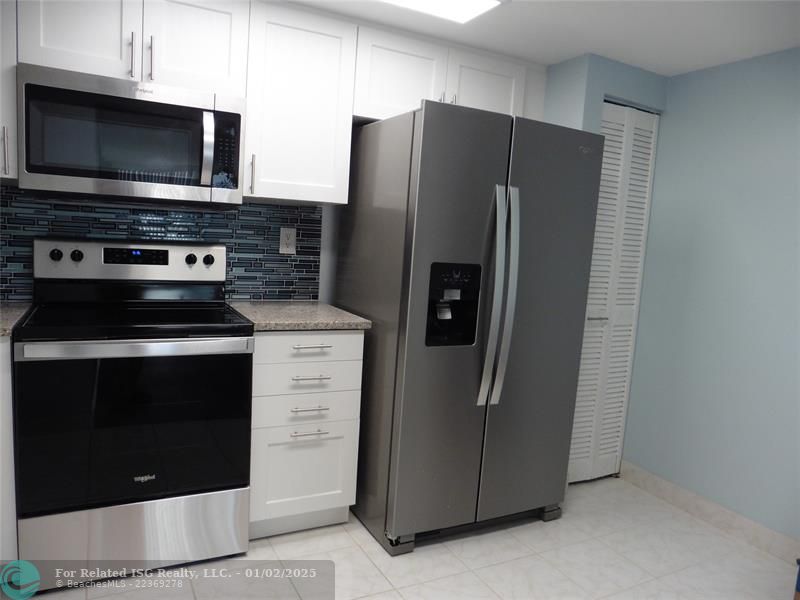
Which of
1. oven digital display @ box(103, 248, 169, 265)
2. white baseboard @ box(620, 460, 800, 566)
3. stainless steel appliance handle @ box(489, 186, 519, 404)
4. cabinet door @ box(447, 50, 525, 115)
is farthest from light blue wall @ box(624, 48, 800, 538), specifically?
oven digital display @ box(103, 248, 169, 265)

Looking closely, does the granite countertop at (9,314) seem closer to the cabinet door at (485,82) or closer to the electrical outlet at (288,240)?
the electrical outlet at (288,240)

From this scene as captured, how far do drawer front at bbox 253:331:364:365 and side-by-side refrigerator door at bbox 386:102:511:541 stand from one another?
0.82ft

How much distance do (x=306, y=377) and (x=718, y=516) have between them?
209 cm

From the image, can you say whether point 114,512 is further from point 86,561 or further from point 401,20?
point 401,20

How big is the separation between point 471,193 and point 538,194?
1.10 ft

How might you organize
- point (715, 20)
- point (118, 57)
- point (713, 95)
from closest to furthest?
point (118, 57)
point (715, 20)
point (713, 95)

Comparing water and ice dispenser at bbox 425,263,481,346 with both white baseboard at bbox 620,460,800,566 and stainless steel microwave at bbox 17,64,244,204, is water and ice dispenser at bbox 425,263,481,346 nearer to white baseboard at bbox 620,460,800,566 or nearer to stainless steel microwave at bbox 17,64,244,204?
stainless steel microwave at bbox 17,64,244,204

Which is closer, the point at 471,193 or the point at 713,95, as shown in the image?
the point at 471,193

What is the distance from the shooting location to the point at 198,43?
217cm

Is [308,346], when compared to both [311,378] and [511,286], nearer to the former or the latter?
[311,378]

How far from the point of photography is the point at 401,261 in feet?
7.20

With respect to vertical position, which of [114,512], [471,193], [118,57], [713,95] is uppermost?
[713,95]

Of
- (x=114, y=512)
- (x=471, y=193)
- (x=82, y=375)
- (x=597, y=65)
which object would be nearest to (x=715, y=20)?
(x=597, y=65)

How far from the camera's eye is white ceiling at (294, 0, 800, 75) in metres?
2.17
